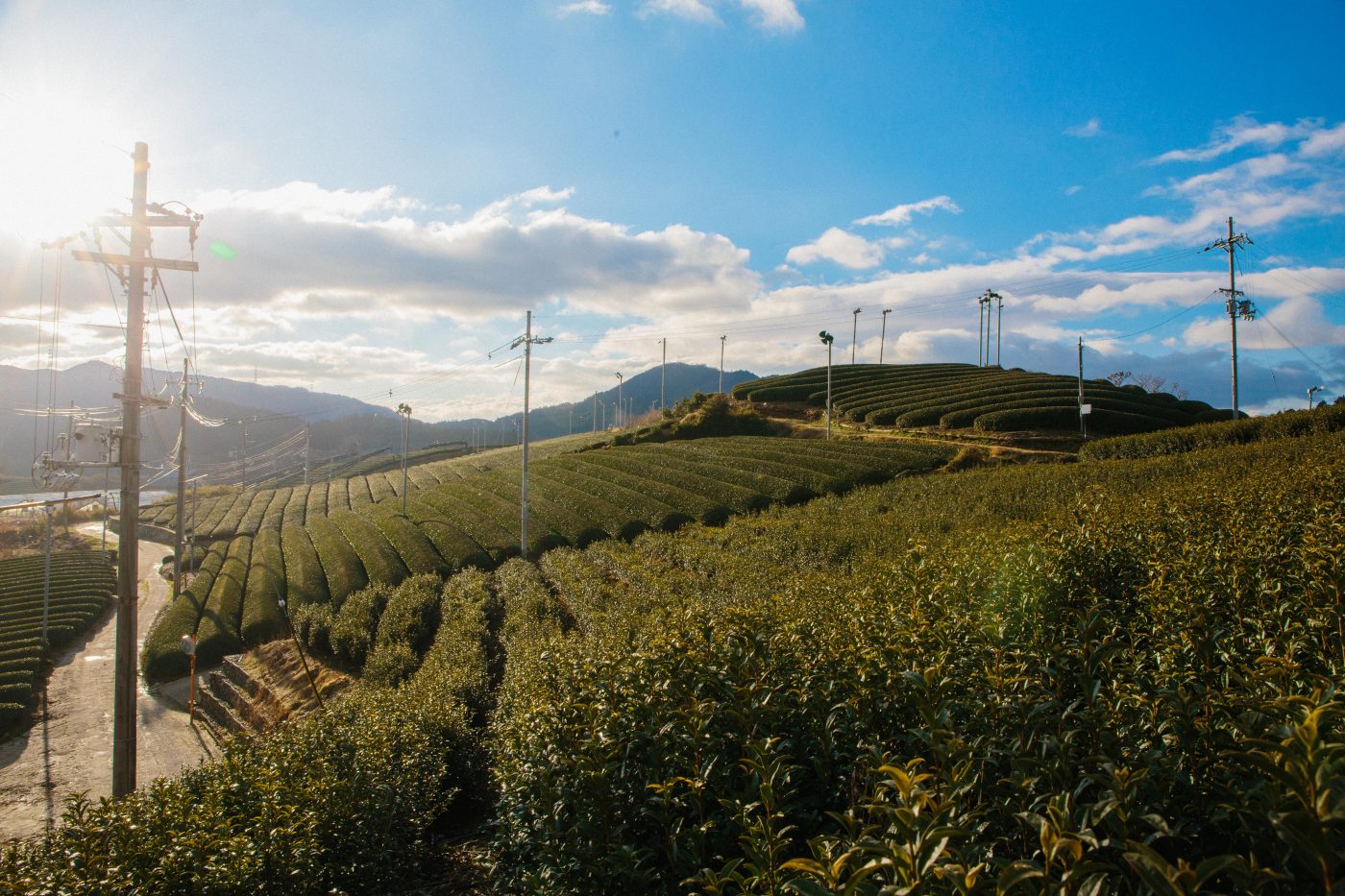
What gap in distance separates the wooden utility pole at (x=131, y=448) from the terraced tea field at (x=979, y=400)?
34471 millimetres

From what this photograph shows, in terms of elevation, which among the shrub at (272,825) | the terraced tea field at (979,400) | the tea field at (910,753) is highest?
the terraced tea field at (979,400)

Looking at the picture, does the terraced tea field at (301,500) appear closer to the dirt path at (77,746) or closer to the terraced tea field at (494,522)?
the terraced tea field at (494,522)

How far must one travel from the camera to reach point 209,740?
70.2 feet

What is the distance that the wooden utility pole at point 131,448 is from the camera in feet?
38.8

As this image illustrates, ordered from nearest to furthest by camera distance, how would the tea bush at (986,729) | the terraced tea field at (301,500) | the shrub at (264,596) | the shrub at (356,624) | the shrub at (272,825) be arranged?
the tea bush at (986,729), the shrub at (272,825), the shrub at (356,624), the shrub at (264,596), the terraced tea field at (301,500)

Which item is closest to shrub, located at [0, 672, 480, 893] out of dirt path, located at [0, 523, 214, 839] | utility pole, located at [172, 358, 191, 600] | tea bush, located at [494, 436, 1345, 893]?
tea bush, located at [494, 436, 1345, 893]

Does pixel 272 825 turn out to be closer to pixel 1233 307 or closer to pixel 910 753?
pixel 910 753

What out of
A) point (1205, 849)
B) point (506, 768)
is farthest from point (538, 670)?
point (1205, 849)

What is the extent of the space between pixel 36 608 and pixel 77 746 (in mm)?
16670

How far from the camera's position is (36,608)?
32500mm

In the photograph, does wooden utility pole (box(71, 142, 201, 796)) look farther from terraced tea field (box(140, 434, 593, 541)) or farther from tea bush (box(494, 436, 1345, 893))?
terraced tea field (box(140, 434, 593, 541))

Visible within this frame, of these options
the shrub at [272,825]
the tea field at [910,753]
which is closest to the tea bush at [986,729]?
the tea field at [910,753]

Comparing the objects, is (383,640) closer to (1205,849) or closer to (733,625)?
(733,625)

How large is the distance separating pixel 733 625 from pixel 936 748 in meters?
3.10
